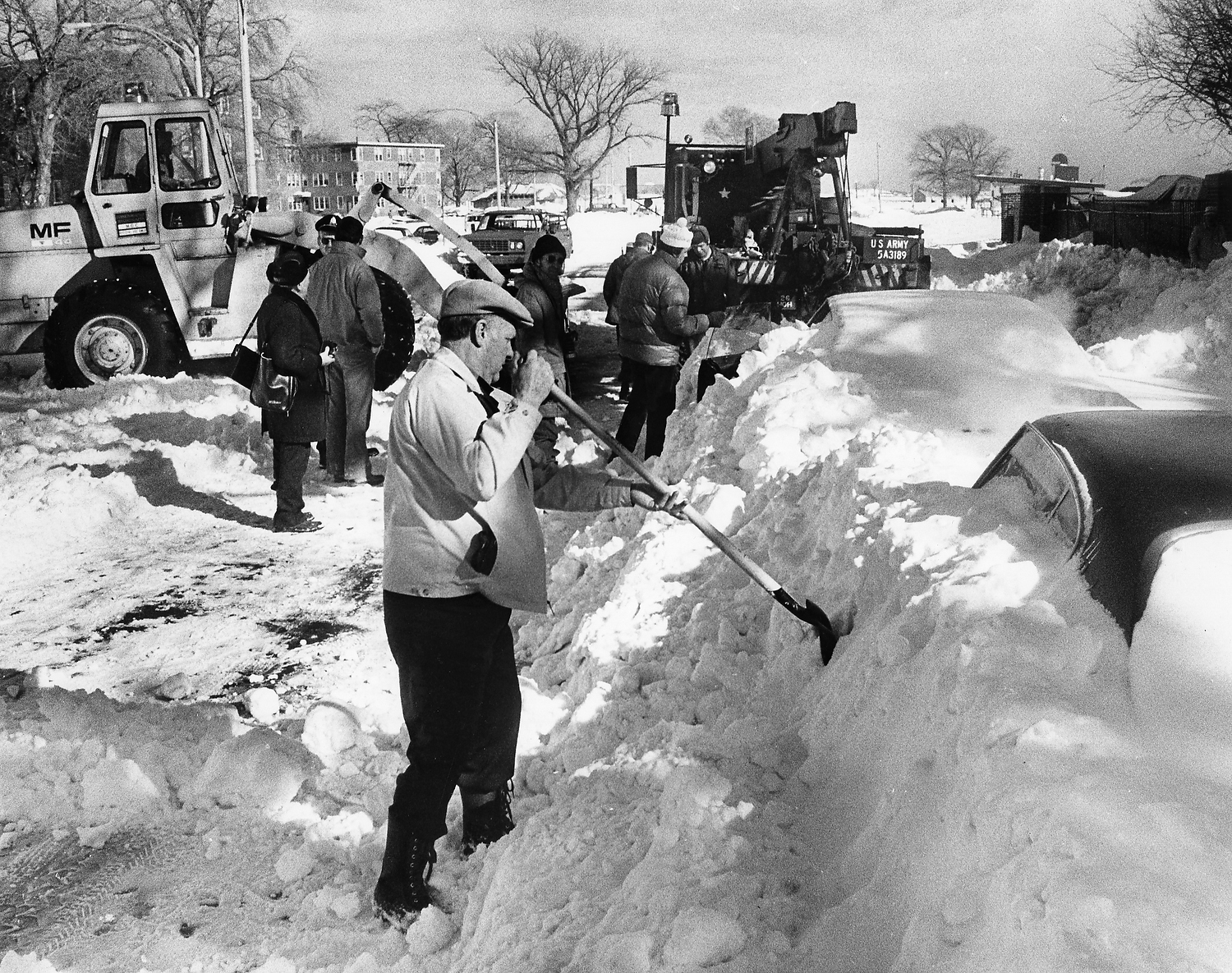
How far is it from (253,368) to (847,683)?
18.6 ft

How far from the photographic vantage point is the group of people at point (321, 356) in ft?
25.1

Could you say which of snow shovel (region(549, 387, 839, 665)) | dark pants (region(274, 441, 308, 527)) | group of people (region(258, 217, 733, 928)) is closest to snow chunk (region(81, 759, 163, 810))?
group of people (region(258, 217, 733, 928))

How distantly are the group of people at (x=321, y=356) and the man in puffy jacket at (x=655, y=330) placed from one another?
1853mm

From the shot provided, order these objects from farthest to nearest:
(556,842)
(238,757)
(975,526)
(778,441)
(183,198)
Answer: (183,198), (778,441), (238,757), (975,526), (556,842)

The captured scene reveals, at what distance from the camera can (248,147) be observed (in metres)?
23.4

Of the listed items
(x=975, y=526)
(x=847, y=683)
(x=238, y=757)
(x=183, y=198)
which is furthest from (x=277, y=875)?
(x=183, y=198)

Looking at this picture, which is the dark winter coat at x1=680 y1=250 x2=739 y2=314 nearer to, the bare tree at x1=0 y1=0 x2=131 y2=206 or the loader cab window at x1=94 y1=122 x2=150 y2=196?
the loader cab window at x1=94 y1=122 x2=150 y2=196

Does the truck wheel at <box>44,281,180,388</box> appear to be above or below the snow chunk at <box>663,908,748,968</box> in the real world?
above

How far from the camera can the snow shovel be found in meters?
3.74

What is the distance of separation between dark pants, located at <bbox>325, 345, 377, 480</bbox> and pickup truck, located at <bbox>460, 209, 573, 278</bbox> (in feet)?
33.3

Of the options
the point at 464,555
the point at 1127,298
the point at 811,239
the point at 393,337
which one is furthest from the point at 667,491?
the point at 1127,298

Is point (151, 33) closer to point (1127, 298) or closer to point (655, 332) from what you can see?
point (655, 332)

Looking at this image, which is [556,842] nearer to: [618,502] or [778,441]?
[618,502]

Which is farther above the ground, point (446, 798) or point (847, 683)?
point (847, 683)
